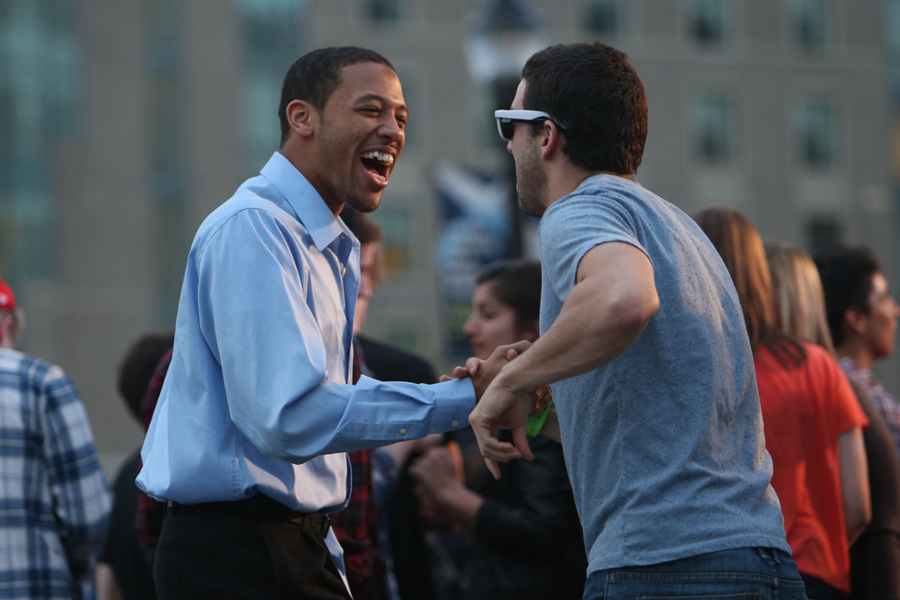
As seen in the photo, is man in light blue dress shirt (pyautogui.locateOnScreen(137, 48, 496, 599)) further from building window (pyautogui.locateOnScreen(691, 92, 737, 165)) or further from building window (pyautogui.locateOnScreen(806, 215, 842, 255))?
building window (pyautogui.locateOnScreen(806, 215, 842, 255))

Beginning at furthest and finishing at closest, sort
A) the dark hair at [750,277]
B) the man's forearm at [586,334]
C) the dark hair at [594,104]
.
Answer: the dark hair at [750,277] < the dark hair at [594,104] < the man's forearm at [586,334]

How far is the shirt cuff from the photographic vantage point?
2523 millimetres

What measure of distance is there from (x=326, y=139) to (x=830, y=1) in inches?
1222

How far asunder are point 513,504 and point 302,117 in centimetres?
198

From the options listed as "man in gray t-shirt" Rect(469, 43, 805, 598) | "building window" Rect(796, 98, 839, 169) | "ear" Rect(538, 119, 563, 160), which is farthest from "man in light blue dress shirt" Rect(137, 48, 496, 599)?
"building window" Rect(796, 98, 839, 169)

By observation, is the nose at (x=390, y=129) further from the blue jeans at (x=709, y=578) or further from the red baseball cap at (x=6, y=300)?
the red baseball cap at (x=6, y=300)

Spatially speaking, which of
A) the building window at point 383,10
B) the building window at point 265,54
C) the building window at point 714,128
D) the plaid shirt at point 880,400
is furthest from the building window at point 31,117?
the plaid shirt at point 880,400

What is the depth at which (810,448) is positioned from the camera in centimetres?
349

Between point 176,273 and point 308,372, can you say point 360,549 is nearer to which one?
point 308,372

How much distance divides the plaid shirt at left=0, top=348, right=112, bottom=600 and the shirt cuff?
2.18m

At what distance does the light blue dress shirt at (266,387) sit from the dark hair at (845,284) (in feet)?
9.09

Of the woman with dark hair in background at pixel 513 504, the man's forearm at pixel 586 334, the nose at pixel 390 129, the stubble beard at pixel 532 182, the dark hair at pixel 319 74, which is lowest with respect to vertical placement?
the woman with dark hair in background at pixel 513 504

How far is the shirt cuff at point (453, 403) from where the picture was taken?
2.52m

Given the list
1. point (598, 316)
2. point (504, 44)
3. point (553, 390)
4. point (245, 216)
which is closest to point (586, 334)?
point (598, 316)
